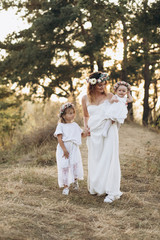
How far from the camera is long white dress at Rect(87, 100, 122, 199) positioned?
5.52 metres

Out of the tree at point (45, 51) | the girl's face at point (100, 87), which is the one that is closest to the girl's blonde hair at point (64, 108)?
the girl's face at point (100, 87)

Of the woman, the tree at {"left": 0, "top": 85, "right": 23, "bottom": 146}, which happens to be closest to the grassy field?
the woman

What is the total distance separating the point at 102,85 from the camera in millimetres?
5594

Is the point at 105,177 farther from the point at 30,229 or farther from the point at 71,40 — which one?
the point at 71,40

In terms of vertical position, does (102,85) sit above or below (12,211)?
above

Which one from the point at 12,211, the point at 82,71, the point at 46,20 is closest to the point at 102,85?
the point at 12,211

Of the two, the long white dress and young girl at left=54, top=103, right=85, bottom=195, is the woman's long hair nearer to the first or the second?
the long white dress

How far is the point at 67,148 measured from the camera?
582cm

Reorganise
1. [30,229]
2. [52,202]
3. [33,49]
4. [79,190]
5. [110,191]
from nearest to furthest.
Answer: [30,229] < [52,202] < [110,191] < [79,190] < [33,49]

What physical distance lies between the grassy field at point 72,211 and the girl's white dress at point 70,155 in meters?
0.29

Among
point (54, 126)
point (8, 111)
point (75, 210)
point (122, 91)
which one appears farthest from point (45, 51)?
point (75, 210)

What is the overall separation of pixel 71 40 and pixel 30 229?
51.0ft

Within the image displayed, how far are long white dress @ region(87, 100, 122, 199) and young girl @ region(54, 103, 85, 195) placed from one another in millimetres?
293

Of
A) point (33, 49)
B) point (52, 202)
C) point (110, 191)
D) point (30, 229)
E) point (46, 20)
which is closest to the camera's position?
point (30, 229)
